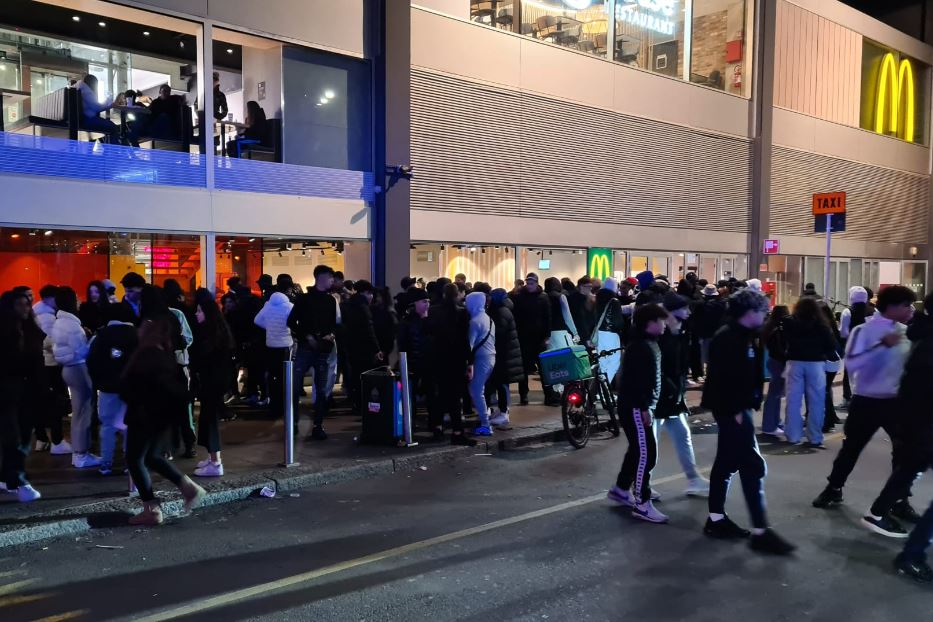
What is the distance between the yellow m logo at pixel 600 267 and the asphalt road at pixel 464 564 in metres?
11.4

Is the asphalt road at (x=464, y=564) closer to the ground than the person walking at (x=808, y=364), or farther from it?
closer to the ground

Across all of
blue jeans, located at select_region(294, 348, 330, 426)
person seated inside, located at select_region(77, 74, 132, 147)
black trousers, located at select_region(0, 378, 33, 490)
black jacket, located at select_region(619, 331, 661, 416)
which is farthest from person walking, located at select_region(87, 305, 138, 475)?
person seated inside, located at select_region(77, 74, 132, 147)

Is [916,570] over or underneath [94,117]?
underneath

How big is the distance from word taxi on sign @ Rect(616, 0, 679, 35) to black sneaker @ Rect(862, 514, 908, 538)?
1630 cm

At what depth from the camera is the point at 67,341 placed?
8.02 meters

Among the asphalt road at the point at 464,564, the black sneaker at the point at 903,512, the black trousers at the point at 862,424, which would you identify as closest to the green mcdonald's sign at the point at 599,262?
the asphalt road at the point at 464,564

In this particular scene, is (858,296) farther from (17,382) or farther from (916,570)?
(17,382)

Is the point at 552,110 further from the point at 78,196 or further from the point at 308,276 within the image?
the point at 78,196

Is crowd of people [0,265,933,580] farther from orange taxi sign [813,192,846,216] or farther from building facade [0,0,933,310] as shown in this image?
orange taxi sign [813,192,846,216]

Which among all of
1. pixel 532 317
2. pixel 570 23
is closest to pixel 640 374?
pixel 532 317

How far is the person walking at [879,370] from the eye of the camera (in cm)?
635

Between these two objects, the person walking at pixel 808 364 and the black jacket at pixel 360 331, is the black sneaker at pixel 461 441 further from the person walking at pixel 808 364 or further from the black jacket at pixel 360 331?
the person walking at pixel 808 364

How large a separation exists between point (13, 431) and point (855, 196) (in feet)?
91.1

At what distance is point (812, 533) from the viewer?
6266 millimetres
